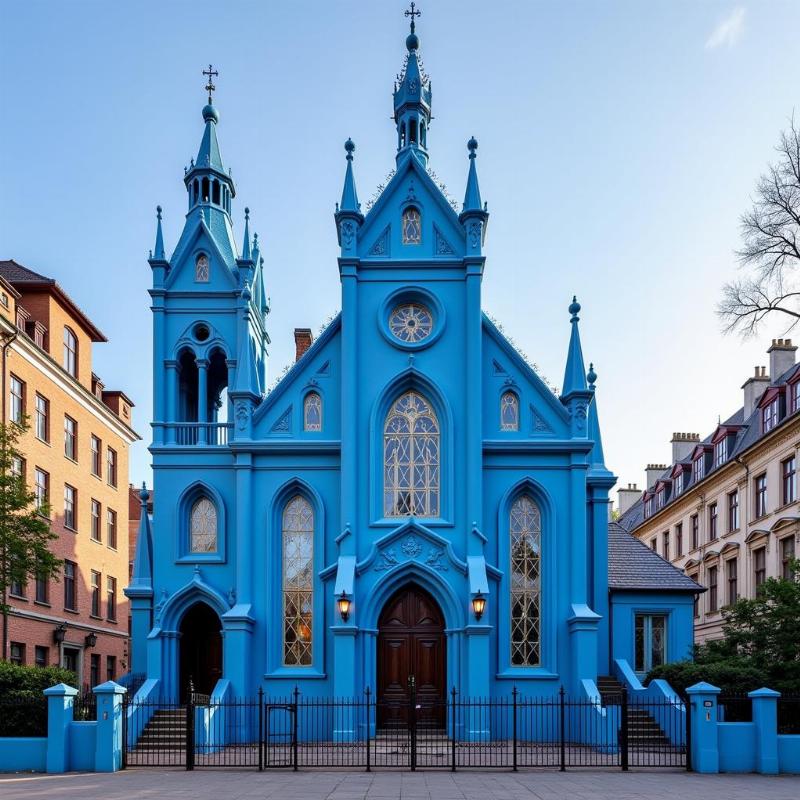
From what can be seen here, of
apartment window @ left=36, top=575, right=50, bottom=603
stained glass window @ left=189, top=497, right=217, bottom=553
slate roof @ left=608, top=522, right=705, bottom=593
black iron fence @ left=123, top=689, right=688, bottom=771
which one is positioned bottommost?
black iron fence @ left=123, top=689, right=688, bottom=771

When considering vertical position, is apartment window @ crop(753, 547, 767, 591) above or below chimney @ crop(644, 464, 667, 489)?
below

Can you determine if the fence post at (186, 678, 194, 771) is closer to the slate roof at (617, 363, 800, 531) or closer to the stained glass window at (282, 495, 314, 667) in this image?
the stained glass window at (282, 495, 314, 667)

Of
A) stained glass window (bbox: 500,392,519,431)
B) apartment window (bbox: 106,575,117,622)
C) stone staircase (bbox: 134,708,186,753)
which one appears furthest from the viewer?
apartment window (bbox: 106,575,117,622)

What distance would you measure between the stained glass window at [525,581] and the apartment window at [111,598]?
1028 inches

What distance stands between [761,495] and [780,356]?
6.38m

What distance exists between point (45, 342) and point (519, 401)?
21348 mm

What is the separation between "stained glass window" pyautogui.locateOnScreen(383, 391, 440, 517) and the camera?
26.5 metres

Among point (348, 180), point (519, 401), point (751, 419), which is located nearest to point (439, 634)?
point (519, 401)

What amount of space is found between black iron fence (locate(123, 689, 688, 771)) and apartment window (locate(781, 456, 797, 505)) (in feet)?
55.0

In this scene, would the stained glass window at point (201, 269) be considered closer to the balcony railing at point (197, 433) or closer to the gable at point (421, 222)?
the balcony railing at point (197, 433)

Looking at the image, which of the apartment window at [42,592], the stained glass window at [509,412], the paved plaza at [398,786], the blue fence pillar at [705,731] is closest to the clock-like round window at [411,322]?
the stained glass window at [509,412]

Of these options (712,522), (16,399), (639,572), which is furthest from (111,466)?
(712,522)

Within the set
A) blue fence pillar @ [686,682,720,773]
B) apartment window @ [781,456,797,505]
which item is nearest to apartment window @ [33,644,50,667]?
blue fence pillar @ [686,682,720,773]

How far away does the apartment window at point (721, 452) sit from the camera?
47794 mm
